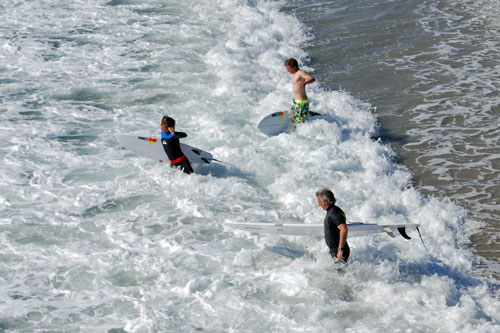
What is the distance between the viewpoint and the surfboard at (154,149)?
1101 centimetres

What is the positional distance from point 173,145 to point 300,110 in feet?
11.4

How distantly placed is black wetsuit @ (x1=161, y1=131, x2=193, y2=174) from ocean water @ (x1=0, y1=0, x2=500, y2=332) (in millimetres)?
295

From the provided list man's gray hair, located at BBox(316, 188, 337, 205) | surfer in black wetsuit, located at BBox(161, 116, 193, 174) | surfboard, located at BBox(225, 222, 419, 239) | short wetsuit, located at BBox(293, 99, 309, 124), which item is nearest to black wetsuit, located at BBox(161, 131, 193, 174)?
surfer in black wetsuit, located at BBox(161, 116, 193, 174)

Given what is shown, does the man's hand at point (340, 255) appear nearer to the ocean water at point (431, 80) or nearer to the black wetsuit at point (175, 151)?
the ocean water at point (431, 80)

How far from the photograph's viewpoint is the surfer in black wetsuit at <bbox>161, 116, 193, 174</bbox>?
10078 mm

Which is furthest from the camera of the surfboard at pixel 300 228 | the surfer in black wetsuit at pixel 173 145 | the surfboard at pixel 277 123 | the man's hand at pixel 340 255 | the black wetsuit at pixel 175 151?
the surfboard at pixel 277 123

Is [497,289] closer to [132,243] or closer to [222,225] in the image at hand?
[222,225]

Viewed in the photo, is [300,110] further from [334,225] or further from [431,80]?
[334,225]

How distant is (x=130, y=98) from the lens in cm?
1499

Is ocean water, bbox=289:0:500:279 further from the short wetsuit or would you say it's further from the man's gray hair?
the man's gray hair

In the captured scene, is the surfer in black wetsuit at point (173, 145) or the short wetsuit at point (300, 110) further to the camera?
the short wetsuit at point (300, 110)

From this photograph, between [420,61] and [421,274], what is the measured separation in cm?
976

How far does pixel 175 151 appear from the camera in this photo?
10.5 metres

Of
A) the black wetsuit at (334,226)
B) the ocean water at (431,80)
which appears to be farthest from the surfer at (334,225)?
the ocean water at (431,80)
